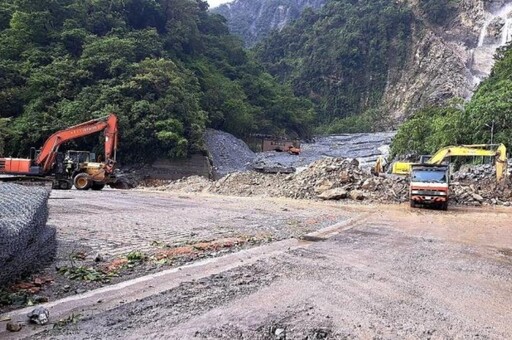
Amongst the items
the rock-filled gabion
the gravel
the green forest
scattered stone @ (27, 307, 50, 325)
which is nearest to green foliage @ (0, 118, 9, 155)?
the green forest

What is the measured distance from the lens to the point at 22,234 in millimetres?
4617

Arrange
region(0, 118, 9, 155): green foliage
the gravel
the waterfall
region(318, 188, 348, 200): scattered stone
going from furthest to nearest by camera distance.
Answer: the waterfall
the gravel
region(0, 118, 9, 155): green foliage
region(318, 188, 348, 200): scattered stone

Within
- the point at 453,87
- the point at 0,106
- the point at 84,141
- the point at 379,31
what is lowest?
the point at 84,141

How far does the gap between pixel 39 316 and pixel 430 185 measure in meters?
17.7

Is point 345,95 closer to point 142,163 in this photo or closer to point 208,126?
point 208,126

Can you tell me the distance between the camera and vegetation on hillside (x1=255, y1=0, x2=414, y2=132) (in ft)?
331

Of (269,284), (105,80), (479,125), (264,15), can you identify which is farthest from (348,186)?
(264,15)

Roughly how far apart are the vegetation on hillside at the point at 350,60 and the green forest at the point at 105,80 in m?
51.7

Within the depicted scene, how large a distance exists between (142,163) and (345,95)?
76.9m

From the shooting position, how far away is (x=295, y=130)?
69.9 meters

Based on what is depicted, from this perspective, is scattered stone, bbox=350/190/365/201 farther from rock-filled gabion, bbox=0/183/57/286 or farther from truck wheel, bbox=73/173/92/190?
rock-filled gabion, bbox=0/183/57/286

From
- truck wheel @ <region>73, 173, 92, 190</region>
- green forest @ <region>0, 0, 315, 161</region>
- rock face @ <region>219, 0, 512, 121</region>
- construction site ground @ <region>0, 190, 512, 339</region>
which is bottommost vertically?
construction site ground @ <region>0, 190, 512, 339</region>

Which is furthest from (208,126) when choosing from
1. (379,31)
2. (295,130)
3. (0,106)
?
(379,31)

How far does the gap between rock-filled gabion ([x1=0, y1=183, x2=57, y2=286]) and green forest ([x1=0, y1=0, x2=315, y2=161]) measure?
28323mm
